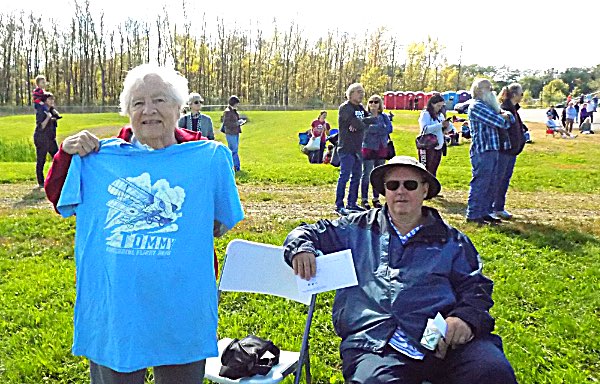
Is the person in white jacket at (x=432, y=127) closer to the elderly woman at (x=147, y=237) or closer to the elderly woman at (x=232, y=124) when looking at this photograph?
the elderly woman at (x=232, y=124)

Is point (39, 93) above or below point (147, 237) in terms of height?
above

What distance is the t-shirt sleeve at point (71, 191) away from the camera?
2404mm

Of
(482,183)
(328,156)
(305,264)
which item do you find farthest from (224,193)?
(328,156)

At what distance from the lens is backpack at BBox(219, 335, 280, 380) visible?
2.95 metres

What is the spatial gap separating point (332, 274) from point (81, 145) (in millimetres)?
1407

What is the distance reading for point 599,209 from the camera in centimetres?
926

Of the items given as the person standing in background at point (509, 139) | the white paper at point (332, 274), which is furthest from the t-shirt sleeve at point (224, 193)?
the person standing in background at point (509, 139)

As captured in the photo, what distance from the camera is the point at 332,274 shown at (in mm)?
3039

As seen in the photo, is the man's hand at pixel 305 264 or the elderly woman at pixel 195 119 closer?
the man's hand at pixel 305 264

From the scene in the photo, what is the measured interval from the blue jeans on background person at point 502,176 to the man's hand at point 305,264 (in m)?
5.49

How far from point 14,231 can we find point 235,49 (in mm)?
59341

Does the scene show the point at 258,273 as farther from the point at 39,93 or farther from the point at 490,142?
the point at 39,93

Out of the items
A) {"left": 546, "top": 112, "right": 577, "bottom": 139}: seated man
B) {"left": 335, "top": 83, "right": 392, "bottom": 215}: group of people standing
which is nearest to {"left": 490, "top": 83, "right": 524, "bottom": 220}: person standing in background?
{"left": 335, "top": 83, "right": 392, "bottom": 215}: group of people standing

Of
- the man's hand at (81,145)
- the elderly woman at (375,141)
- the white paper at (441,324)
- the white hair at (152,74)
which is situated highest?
the white hair at (152,74)
